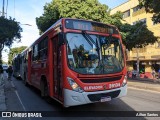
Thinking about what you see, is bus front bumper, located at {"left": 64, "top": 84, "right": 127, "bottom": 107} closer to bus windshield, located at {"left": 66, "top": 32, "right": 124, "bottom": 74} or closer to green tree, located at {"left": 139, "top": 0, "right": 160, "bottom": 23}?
bus windshield, located at {"left": 66, "top": 32, "right": 124, "bottom": 74}

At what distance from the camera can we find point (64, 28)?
8586 millimetres

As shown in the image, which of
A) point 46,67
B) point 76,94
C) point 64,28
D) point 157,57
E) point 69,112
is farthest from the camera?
point 157,57

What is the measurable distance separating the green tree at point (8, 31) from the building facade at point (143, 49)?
60.1 ft

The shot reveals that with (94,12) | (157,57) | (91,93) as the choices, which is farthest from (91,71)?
(157,57)

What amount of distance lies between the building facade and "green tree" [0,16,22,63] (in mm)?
18312

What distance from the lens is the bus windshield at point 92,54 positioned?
8.34 meters

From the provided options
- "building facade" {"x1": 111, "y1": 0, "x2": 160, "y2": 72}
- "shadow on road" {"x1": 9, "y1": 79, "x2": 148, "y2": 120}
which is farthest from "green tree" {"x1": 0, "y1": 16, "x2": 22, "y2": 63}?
"shadow on road" {"x1": 9, "y1": 79, "x2": 148, "y2": 120}

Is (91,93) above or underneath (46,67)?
underneath

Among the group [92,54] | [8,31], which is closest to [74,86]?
[92,54]

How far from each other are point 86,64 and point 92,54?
17.2 inches

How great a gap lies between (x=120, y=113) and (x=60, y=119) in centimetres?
194

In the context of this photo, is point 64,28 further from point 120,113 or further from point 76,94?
point 120,113

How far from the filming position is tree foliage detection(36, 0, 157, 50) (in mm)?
31422

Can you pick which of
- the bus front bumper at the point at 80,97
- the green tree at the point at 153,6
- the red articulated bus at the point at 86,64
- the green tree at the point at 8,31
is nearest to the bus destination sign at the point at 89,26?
the red articulated bus at the point at 86,64
